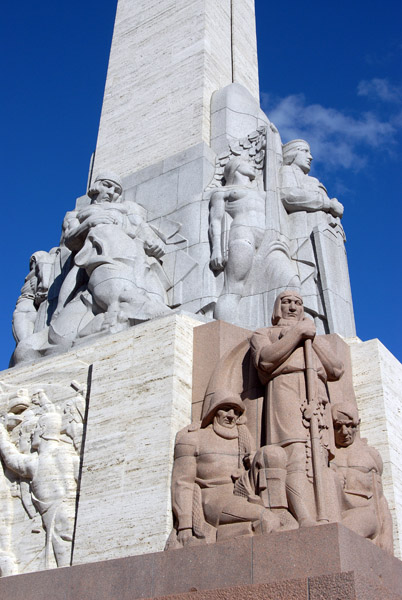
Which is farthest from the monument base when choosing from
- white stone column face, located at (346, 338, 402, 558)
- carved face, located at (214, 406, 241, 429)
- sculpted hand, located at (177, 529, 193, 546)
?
white stone column face, located at (346, 338, 402, 558)

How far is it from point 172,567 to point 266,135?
691cm

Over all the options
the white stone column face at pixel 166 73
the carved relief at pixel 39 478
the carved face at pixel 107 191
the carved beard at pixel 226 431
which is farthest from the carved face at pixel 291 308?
the white stone column face at pixel 166 73

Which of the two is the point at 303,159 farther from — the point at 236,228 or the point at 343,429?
the point at 343,429

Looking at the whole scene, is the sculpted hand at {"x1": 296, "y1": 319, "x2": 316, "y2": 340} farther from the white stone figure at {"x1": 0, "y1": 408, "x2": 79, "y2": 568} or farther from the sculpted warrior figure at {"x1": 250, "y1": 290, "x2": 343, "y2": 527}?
the white stone figure at {"x1": 0, "y1": 408, "x2": 79, "y2": 568}

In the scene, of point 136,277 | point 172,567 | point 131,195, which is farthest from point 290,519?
point 131,195

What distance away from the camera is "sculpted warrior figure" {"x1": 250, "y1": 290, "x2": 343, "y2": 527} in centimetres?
632

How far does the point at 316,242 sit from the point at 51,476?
15.5ft

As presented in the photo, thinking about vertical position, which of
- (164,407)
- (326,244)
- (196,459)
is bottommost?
(196,459)

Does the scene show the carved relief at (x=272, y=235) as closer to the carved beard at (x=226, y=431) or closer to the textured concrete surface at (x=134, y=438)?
the textured concrete surface at (x=134, y=438)

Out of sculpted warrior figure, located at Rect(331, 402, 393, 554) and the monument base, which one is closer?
the monument base

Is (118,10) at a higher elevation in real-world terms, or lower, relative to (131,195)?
higher

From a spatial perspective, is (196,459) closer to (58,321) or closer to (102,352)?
(102,352)

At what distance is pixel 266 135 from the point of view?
437 inches

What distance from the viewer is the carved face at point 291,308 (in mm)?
7684
